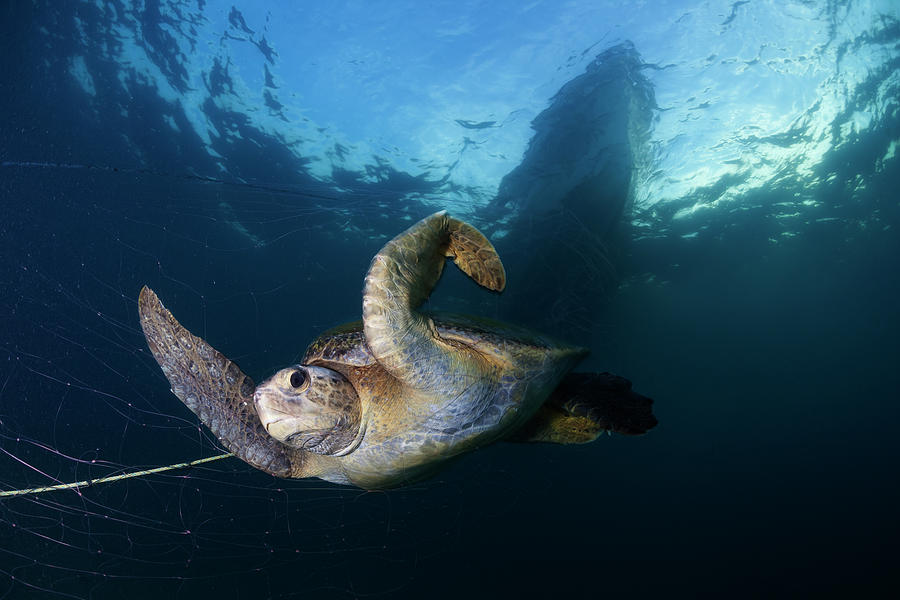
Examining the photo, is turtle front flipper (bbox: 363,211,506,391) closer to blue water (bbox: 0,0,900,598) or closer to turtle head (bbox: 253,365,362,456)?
turtle head (bbox: 253,365,362,456)

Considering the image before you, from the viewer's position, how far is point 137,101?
36.4 feet

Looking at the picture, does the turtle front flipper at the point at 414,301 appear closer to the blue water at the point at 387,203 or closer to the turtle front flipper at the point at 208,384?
the turtle front flipper at the point at 208,384

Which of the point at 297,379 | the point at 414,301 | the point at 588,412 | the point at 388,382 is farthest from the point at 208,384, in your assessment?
the point at 588,412

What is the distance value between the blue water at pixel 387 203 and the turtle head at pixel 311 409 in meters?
1.15

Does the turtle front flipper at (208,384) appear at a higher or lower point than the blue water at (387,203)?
lower

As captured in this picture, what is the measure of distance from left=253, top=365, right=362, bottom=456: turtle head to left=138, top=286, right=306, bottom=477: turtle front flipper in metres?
0.61

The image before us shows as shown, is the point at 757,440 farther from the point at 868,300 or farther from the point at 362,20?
the point at 362,20

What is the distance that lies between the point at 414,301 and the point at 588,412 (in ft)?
Answer: 7.86

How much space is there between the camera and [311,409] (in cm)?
257

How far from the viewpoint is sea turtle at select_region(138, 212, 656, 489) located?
2.43 meters

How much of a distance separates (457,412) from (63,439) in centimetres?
3267

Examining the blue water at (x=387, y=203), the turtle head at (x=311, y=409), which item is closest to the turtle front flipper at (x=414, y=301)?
the turtle head at (x=311, y=409)

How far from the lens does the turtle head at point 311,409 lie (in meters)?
2.43

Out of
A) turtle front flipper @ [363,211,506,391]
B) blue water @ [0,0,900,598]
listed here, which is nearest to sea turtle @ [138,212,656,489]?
turtle front flipper @ [363,211,506,391]
